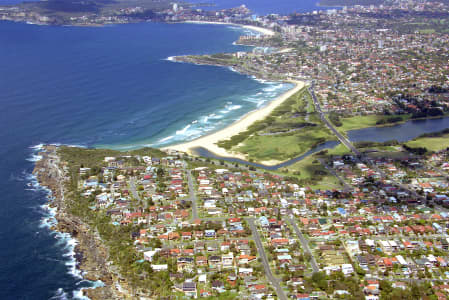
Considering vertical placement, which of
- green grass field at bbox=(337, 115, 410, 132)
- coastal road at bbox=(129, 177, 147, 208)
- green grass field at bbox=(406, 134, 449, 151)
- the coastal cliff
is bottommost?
the coastal cliff

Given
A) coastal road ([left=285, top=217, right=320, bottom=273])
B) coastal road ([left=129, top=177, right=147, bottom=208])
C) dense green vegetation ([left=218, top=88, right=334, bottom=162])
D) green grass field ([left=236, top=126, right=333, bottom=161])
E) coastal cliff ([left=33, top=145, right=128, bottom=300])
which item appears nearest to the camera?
coastal cliff ([left=33, top=145, right=128, bottom=300])

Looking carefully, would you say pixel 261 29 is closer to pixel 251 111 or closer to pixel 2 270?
pixel 251 111

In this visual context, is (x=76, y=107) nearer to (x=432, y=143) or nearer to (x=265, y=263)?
(x=265, y=263)

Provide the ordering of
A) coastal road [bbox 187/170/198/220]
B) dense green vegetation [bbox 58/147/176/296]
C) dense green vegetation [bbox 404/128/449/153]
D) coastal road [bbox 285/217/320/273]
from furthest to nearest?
dense green vegetation [bbox 404/128/449/153]
coastal road [bbox 187/170/198/220]
coastal road [bbox 285/217/320/273]
dense green vegetation [bbox 58/147/176/296]

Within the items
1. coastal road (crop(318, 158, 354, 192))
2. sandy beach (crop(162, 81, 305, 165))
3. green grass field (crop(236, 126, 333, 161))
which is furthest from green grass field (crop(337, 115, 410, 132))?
coastal road (crop(318, 158, 354, 192))

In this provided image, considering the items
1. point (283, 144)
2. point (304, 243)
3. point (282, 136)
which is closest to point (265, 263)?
point (304, 243)

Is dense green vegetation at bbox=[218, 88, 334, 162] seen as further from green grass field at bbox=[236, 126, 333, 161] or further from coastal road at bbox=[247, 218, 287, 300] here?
coastal road at bbox=[247, 218, 287, 300]
